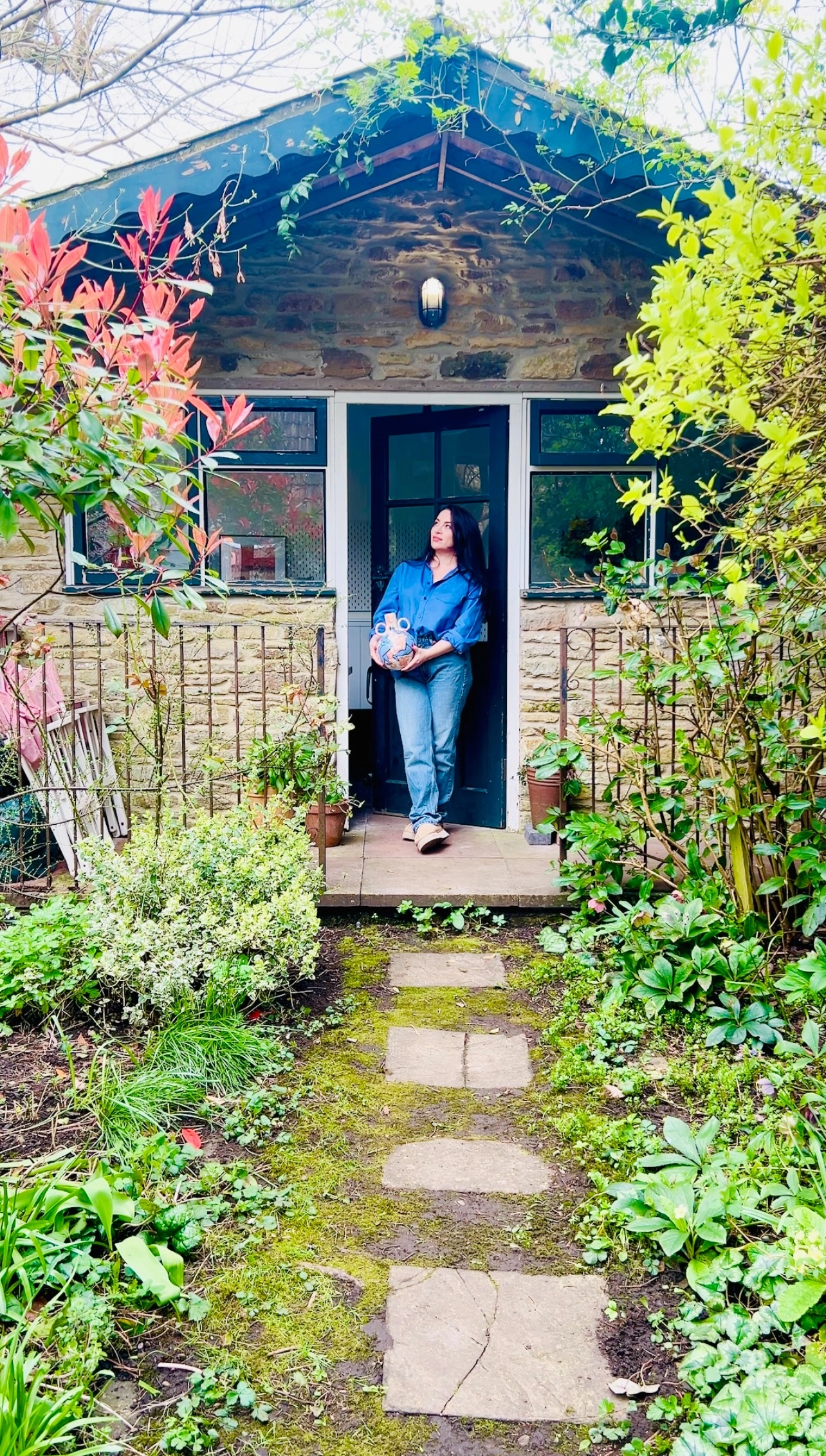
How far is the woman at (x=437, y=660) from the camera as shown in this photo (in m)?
5.55

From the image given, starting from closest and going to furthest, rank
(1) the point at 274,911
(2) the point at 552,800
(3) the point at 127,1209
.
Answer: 1. (3) the point at 127,1209
2. (1) the point at 274,911
3. (2) the point at 552,800

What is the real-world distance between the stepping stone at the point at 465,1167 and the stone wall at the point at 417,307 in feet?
13.8

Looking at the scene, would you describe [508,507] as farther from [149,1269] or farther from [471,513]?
[149,1269]

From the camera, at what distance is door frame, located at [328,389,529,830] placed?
5.84 metres

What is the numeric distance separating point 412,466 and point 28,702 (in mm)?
2728

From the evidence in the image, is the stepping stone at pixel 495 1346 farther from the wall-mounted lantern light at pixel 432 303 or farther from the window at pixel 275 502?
the wall-mounted lantern light at pixel 432 303

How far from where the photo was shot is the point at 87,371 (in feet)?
6.52

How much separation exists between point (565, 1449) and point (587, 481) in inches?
189

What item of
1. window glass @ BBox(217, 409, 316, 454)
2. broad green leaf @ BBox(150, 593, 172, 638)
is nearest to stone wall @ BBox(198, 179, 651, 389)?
window glass @ BBox(217, 409, 316, 454)

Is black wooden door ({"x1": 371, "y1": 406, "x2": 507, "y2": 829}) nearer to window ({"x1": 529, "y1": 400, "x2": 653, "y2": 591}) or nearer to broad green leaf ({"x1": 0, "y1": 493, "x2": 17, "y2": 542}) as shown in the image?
window ({"x1": 529, "y1": 400, "x2": 653, "y2": 591})

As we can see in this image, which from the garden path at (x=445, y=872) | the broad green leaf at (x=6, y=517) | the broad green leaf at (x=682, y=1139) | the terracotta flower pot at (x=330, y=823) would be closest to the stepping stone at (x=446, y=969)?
the garden path at (x=445, y=872)

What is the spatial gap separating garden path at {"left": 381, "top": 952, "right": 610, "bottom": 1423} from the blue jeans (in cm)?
269

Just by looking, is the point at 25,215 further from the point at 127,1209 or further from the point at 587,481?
the point at 587,481

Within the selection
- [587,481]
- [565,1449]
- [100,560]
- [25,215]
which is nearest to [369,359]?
[587,481]
